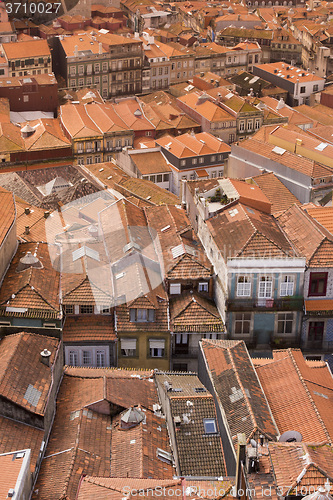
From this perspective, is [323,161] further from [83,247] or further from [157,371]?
[157,371]

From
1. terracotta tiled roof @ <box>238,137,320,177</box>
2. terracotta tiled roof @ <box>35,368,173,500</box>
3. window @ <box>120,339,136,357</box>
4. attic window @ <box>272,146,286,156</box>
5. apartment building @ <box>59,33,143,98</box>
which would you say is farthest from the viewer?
apartment building @ <box>59,33,143,98</box>

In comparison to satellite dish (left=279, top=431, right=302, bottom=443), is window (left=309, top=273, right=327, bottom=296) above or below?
above

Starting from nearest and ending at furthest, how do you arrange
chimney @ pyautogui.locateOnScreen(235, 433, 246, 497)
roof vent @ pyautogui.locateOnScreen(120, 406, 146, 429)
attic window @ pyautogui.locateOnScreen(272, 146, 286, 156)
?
1. chimney @ pyautogui.locateOnScreen(235, 433, 246, 497)
2. roof vent @ pyautogui.locateOnScreen(120, 406, 146, 429)
3. attic window @ pyautogui.locateOnScreen(272, 146, 286, 156)

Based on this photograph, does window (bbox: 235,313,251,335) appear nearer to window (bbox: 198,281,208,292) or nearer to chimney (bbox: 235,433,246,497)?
window (bbox: 198,281,208,292)

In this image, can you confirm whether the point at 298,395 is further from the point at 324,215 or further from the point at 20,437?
the point at 324,215

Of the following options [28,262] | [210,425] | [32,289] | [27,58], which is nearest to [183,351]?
[210,425]

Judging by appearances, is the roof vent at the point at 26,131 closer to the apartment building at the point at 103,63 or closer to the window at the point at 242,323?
the apartment building at the point at 103,63

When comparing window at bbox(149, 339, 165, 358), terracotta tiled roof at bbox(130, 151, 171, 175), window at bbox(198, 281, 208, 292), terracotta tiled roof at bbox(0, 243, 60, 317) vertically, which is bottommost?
terracotta tiled roof at bbox(130, 151, 171, 175)

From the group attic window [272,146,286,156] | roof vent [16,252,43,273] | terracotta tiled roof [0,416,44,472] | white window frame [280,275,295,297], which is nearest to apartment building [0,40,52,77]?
attic window [272,146,286,156]
